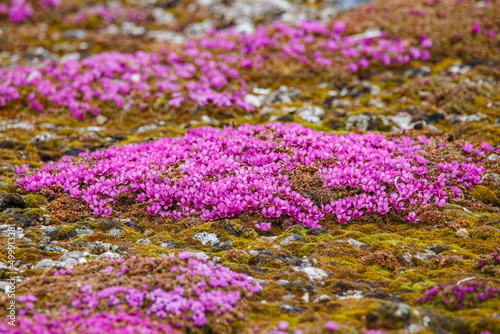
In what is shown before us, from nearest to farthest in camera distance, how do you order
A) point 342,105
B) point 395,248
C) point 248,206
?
point 395,248, point 248,206, point 342,105

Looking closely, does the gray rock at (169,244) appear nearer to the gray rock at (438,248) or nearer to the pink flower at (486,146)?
the gray rock at (438,248)

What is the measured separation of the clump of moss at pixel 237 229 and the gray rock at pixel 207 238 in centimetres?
31

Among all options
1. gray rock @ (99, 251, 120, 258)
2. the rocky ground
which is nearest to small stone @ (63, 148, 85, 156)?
the rocky ground

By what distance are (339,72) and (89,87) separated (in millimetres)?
10164

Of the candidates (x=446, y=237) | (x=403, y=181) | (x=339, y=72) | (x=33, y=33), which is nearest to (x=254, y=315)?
(x=446, y=237)

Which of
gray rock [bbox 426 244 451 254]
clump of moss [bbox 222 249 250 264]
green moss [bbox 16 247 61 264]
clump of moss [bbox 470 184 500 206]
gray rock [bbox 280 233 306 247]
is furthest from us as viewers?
clump of moss [bbox 470 184 500 206]

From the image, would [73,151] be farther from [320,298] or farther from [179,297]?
[320,298]

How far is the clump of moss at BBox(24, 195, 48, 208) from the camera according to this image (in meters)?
9.09

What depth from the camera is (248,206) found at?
8.74m

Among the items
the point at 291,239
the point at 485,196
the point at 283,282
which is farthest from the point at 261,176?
the point at 485,196

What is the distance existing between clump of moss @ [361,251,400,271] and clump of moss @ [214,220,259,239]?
221 centimetres

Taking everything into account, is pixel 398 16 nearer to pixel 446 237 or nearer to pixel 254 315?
pixel 446 237

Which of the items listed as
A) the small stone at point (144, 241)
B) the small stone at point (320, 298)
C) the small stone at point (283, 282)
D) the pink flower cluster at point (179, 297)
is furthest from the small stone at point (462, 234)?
the small stone at point (144, 241)

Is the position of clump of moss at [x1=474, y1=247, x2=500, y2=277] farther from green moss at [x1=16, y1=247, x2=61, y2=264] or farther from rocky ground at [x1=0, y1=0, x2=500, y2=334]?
green moss at [x1=16, y1=247, x2=61, y2=264]
